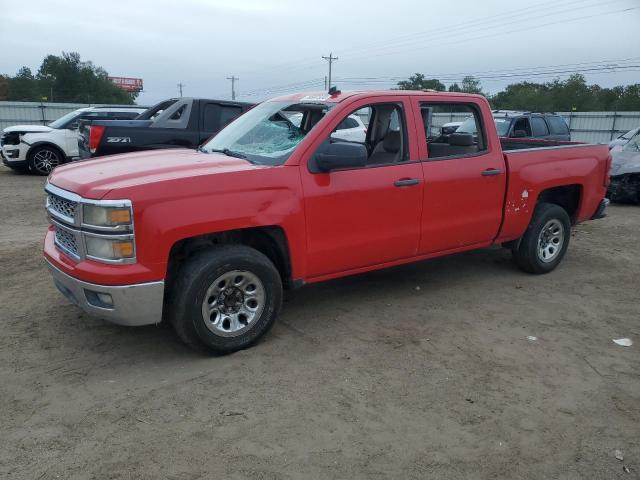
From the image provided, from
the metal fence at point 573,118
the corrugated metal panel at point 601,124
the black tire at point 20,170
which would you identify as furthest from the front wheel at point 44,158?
the corrugated metal panel at point 601,124

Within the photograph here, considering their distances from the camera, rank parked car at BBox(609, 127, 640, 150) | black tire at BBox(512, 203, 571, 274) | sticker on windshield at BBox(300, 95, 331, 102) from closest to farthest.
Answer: sticker on windshield at BBox(300, 95, 331, 102) → black tire at BBox(512, 203, 571, 274) → parked car at BBox(609, 127, 640, 150)

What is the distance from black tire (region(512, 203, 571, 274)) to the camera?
5949 mm

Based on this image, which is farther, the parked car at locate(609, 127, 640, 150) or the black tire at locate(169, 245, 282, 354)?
the parked car at locate(609, 127, 640, 150)

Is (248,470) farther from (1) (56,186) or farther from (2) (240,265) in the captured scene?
(1) (56,186)

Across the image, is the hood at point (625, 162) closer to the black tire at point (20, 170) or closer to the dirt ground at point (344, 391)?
the dirt ground at point (344, 391)

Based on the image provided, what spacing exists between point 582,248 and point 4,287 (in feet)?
23.5

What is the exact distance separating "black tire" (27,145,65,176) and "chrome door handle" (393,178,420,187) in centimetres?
1167

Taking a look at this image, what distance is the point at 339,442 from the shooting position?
121 inches

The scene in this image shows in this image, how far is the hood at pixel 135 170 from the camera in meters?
3.66

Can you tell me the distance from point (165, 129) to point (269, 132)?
17.5 ft

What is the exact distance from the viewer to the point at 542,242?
6.15 m

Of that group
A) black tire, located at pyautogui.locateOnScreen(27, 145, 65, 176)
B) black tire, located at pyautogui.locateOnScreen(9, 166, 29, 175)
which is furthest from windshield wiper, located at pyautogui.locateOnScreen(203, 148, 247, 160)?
black tire, located at pyautogui.locateOnScreen(9, 166, 29, 175)

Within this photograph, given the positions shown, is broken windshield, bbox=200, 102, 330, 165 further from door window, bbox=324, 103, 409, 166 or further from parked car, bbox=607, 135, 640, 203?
parked car, bbox=607, 135, 640, 203

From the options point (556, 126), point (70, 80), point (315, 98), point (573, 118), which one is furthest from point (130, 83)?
point (315, 98)
